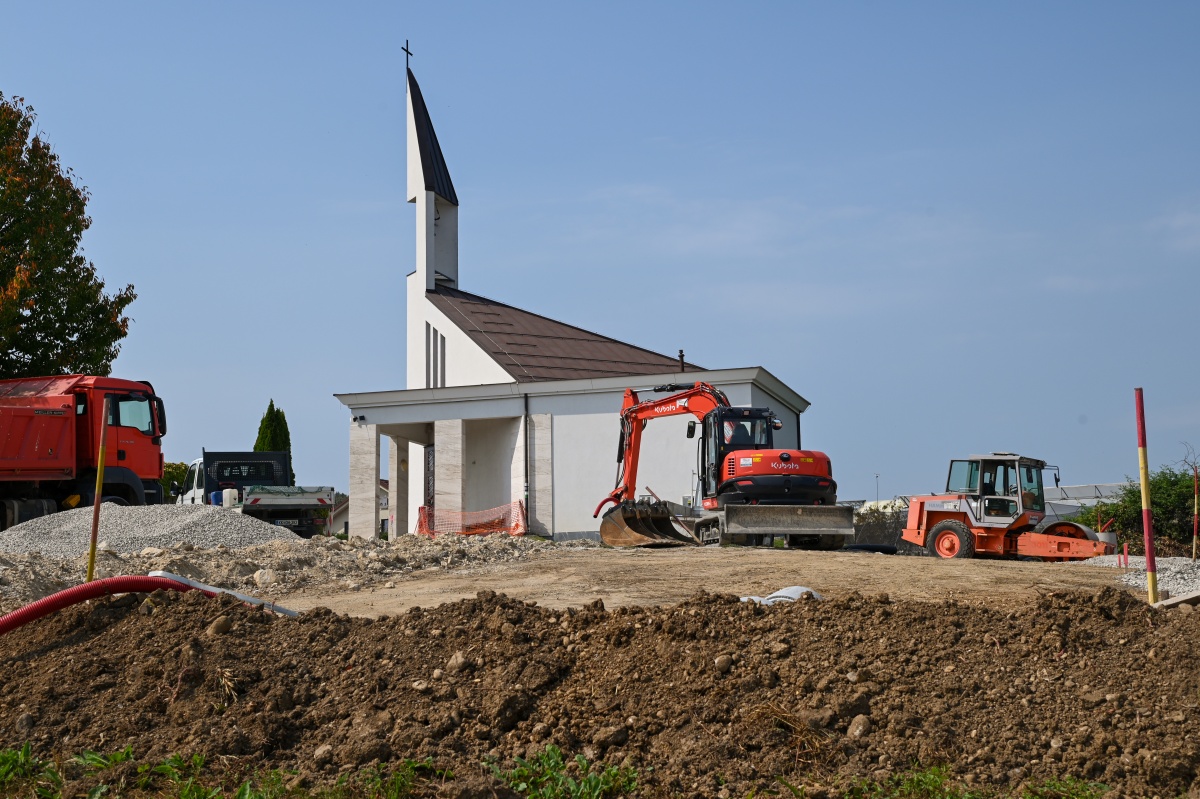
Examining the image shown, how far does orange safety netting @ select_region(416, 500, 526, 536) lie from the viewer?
2911 cm

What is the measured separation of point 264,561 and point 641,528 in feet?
30.0

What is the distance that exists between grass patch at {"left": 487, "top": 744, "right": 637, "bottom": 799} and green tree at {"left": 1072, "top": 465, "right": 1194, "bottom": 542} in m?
25.4

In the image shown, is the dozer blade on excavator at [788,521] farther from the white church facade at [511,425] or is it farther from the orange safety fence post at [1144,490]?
the orange safety fence post at [1144,490]

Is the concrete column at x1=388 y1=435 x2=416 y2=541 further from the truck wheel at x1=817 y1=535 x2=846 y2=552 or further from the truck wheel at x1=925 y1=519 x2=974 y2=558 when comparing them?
the truck wheel at x1=925 y1=519 x2=974 y2=558

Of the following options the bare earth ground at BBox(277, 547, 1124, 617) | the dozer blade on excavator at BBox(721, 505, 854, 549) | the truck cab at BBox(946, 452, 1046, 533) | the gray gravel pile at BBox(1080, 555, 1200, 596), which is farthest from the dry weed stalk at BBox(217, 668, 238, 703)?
the truck cab at BBox(946, 452, 1046, 533)

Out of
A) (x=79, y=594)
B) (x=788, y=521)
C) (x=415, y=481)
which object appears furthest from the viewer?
(x=415, y=481)

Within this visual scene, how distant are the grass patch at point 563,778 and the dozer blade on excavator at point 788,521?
15.1 meters

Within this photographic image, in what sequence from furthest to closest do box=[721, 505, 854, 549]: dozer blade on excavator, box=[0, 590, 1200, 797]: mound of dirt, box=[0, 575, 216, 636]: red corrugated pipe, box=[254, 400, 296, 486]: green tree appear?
box=[254, 400, 296, 486]: green tree < box=[721, 505, 854, 549]: dozer blade on excavator < box=[0, 575, 216, 636]: red corrugated pipe < box=[0, 590, 1200, 797]: mound of dirt

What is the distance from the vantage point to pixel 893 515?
29953 mm

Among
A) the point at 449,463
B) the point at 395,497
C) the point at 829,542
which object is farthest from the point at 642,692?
the point at 395,497

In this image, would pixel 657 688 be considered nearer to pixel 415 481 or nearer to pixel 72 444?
pixel 72 444

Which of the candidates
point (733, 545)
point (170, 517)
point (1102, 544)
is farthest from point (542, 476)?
point (1102, 544)

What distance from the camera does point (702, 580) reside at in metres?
13.4

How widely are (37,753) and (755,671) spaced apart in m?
3.63
